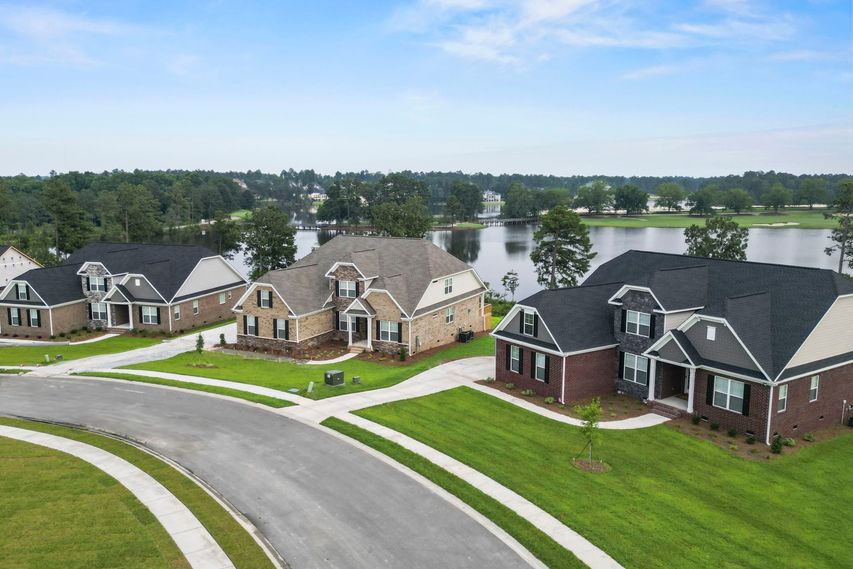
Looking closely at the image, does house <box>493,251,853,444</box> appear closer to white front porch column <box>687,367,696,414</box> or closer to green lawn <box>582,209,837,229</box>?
white front porch column <box>687,367,696,414</box>

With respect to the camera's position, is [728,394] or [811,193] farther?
[811,193]

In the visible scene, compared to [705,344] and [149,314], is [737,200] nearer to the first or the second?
[705,344]

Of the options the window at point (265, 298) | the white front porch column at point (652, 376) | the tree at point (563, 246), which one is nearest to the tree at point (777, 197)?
the tree at point (563, 246)

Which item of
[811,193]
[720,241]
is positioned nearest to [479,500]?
[720,241]

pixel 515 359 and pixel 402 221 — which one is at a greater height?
pixel 402 221

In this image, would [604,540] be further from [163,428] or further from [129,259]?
[129,259]

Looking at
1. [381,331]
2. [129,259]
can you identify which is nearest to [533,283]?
[381,331]
